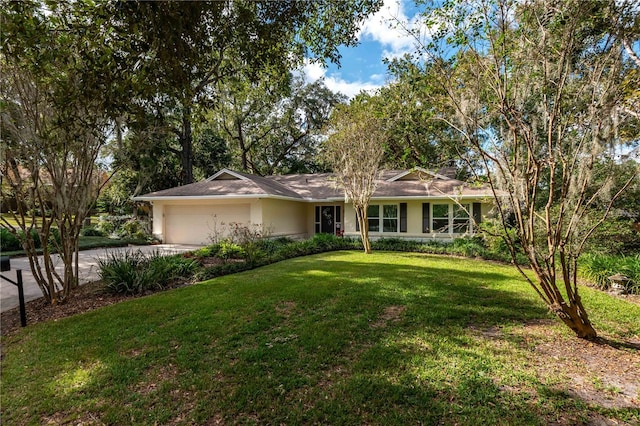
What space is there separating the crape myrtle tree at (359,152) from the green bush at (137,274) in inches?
298

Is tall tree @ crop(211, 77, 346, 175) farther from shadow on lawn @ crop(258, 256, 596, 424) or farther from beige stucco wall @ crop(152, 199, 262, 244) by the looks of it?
shadow on lawn @ crop(258, 256, 596, 424)

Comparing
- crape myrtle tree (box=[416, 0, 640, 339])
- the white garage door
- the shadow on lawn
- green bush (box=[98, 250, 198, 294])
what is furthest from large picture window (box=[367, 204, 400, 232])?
crape myrtle tree (box=[416, 0, 640, 339])

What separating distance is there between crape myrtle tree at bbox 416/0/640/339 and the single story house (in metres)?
10.5

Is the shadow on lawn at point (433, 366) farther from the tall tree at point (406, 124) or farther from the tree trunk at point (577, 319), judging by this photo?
the tall tree at point (406, 124)

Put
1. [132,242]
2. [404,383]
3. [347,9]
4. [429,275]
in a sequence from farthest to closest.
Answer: [132,242]
[429,275]
[347,9]
[404,383]

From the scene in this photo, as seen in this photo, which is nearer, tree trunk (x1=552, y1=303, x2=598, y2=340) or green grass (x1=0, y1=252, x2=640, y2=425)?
green grass (x1=0, y1=252, x2=640, y2=425)

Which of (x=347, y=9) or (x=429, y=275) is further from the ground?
(x=347, y=9)

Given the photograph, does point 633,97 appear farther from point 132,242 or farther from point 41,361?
point 132,242

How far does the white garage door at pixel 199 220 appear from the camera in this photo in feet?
53.8

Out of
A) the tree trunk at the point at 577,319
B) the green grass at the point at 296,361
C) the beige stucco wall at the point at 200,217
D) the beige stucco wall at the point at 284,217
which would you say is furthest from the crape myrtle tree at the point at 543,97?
the beige stucco wall at the point at 200,217

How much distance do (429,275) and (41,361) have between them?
25.9 ft

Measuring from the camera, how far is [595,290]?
7.54m

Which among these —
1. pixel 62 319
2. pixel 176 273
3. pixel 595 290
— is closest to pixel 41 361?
pixel 62 319

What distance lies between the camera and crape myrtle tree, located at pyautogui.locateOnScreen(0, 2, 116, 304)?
3.66m
